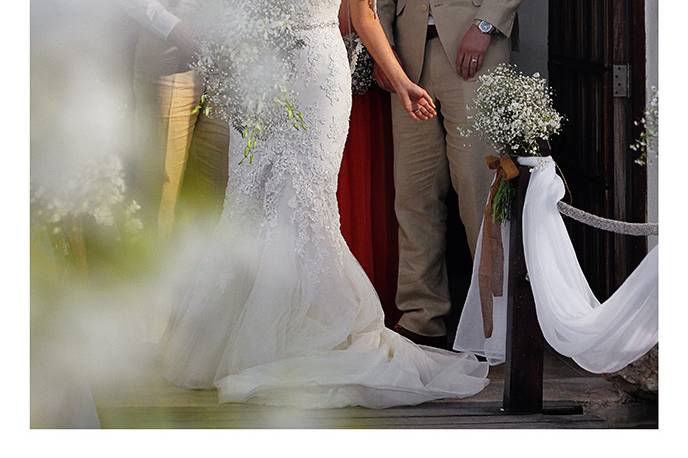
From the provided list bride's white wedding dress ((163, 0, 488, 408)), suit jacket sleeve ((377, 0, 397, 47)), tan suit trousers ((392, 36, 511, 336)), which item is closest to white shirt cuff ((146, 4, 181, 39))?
bride's white wedding dress ((163, 0, 488, 408))

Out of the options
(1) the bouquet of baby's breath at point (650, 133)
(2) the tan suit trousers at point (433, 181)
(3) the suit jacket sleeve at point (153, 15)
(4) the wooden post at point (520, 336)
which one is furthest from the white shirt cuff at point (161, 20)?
(1) the bouquet of baby's breath at point (650, 133)

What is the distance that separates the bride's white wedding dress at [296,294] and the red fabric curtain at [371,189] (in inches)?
12.1

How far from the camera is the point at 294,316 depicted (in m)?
4.80

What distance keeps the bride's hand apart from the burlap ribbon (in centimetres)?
30

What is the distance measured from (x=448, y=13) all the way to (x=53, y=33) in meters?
1.49

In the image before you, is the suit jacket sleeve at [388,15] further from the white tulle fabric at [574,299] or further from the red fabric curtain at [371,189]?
the white tulle fabric at [574,299]

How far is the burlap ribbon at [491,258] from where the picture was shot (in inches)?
190

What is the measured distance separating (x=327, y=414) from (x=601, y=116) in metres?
1.55

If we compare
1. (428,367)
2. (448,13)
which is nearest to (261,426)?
(428,367)

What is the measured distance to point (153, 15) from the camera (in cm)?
470

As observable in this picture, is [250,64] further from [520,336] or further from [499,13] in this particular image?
[520,336]

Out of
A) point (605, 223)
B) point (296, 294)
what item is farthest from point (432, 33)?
point (296, 294)

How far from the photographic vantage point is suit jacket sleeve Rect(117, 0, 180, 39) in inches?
185

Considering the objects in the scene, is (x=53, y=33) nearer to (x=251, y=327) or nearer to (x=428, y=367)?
(x=251, y=327)
